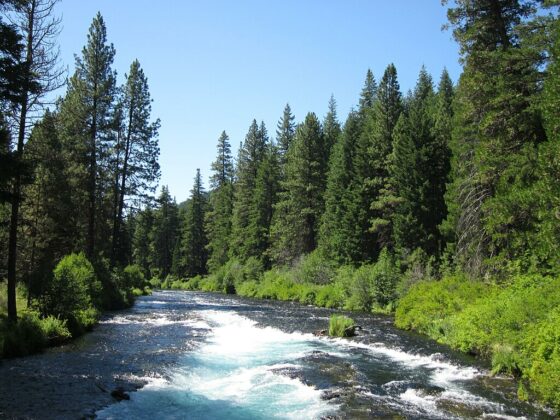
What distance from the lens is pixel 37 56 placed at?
17578 millimetres

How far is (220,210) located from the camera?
80.8 m

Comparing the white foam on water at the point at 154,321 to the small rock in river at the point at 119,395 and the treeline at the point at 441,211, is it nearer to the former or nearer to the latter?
the treeline at the point at 441,211

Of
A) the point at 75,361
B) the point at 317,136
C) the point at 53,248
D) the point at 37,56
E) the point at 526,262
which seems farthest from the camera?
the point at 317,136

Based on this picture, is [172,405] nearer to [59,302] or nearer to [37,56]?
[59,302]

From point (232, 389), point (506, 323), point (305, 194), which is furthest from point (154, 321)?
point (305, 194)

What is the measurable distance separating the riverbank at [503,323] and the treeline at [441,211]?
0.18 ft

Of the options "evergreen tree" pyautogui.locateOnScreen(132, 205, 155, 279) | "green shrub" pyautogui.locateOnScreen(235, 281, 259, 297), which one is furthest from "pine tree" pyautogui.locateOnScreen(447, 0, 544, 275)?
"evergreen tree" pyautogui.locateOnScreen(132, 205, 155, 279)

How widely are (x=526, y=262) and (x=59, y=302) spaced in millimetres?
18956

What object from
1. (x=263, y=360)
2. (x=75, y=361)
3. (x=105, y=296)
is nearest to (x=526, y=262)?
(x=263, y=360)

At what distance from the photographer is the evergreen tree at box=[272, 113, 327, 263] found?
56.2m

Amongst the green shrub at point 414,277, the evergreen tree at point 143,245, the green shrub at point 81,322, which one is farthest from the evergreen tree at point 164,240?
the green shrub at point 81,322

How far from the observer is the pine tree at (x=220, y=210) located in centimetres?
7644

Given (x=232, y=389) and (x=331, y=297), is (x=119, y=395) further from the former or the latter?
(x=331, y=297)

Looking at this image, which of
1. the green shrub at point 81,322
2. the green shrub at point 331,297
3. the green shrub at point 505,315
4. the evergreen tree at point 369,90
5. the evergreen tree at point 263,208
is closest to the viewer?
the green shrub at point 505,315
